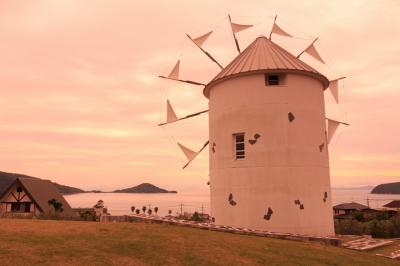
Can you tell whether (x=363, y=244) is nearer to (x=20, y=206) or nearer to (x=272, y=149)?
(x=272, y=149)

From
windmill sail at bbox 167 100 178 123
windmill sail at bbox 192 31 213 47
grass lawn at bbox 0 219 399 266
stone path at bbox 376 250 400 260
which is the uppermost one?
windmill sail at bbox 192 31 213 47

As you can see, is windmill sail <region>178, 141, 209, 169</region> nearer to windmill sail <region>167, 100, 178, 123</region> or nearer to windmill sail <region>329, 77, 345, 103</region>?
windmill sail <region>167, 100, 178, 123</region>

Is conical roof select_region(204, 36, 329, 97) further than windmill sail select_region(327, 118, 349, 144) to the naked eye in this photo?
No

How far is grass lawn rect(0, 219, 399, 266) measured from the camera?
8617 mm

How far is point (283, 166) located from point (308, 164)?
1351 millimetres

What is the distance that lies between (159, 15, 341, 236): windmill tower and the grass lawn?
11.6 feet

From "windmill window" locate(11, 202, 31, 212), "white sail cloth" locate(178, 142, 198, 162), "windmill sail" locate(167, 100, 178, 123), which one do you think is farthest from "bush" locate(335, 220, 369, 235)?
"windmill window" locate(11, 202, 31, 212)

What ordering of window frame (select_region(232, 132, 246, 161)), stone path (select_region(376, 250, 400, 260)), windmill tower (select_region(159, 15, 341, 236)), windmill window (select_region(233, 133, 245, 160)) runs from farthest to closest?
windmill window (select_region(233, 133, 245, 160))
window frame (select_region(232, 132, 246, 161))
windmill tower (select_region(159, 15, 341, 236))
stone path (select_region(376, 250, 400, 260))

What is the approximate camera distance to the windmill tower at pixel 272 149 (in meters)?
16.3

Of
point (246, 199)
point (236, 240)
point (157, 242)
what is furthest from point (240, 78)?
point (157, 242)

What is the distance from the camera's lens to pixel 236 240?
12.1 metres

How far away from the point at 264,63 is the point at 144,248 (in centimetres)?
1106

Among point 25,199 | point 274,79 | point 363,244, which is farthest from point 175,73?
point 25,199

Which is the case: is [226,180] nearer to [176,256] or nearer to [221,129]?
[221,129]
